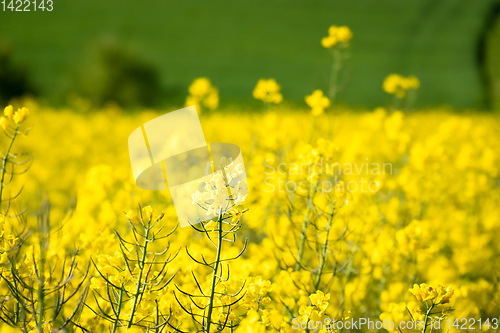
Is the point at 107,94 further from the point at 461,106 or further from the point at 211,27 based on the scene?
the point at 461,106

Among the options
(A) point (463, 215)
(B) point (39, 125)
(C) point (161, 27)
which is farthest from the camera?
(C) point (161, 27)

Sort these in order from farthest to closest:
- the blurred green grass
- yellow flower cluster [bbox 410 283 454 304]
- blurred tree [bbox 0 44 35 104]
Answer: the blurred green grass → blurred tree [bbox 0 44 35 104] → yellow flower cluster [bbox 410 283 454 304]

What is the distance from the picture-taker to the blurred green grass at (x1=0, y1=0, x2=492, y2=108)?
644 inches

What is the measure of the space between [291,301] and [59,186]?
4.00m

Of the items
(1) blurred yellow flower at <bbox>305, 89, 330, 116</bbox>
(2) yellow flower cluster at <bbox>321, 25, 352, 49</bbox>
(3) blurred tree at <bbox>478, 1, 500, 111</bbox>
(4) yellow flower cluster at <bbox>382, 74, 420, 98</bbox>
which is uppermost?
(3) blurred tree at <bbox>478, 1, 500, 111</bbox>

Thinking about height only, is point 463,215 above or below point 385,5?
below

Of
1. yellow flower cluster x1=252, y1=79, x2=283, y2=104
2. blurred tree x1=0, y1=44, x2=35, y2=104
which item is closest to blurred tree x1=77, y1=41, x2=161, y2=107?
blurred tree x1=0, y1=44, x2=35, y2=104

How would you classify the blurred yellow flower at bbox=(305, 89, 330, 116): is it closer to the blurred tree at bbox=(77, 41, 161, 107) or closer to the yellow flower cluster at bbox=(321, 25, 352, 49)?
the yellow flower cluster at bbox=(321, 25, 352, 49)

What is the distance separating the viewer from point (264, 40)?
19594mm

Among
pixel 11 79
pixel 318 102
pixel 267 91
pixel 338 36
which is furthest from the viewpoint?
pixel 11 79

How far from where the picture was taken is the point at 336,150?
181 cm

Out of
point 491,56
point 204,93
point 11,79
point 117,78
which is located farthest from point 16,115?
point 491,56

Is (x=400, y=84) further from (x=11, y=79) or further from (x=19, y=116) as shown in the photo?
(x=11, y=79)

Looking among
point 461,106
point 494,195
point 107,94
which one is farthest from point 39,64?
point 494,195
